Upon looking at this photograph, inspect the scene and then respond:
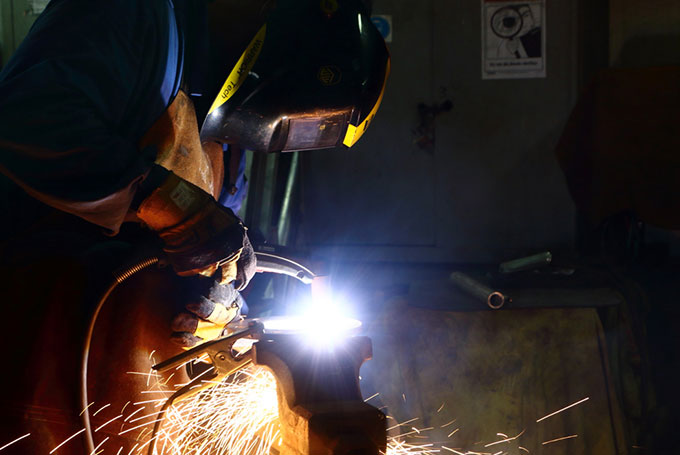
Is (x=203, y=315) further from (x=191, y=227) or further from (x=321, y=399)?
(x=321, y=399)

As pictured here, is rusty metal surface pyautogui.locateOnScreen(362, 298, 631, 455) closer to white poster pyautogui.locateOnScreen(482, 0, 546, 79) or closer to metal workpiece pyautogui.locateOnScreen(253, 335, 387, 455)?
metal workpiece pyautogui.locateOnScreen(253, 335, 387, 455)

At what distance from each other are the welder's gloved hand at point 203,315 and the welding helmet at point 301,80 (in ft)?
1.31

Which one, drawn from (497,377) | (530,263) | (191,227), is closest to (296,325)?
(191,227)

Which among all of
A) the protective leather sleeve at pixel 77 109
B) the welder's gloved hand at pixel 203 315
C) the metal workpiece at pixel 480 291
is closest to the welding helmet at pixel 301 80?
the protective leather sleeve at pixel 77 109

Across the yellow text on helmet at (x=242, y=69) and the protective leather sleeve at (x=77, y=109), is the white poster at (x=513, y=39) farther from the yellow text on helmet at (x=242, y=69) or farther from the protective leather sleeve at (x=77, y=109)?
the protective leather sleeve at (x=77, y=109)

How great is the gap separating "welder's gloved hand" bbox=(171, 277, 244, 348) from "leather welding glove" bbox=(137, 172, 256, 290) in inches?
1.5

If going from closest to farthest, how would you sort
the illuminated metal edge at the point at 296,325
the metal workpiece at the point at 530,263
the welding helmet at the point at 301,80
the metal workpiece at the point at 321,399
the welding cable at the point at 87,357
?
the metal workpiece at the point at 321,399 < the welding cable at the point at 87,357 < the illuminated metal edge at the point at 296,325 < the welding helmet at the point at 301,80 < the metal workpiece at the point at 530,263

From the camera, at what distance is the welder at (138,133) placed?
3.65 feet

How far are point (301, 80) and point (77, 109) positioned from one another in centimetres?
50

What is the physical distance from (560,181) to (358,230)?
Result: 152 cm

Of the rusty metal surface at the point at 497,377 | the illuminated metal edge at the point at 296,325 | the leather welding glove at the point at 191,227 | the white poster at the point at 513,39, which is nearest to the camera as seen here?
the leather welding glove at the point at 191,227

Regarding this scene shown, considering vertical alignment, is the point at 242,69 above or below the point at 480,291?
above

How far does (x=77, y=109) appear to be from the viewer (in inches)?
44.6

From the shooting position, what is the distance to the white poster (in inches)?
168
